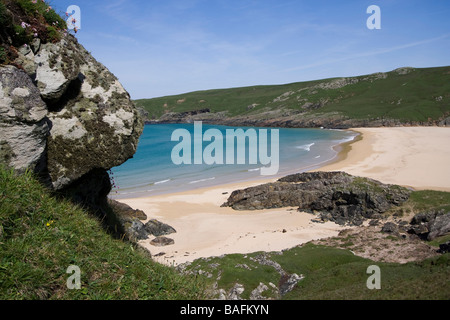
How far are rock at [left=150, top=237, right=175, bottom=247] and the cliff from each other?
11.9 meters

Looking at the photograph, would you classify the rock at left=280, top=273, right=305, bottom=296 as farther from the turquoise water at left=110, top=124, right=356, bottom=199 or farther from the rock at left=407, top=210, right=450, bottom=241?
the turquoise water at left=110, top=124, right=356, bottom=199

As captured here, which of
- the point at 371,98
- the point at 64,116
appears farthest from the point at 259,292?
the point at 371,98

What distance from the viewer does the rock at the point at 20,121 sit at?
7234 millimetres

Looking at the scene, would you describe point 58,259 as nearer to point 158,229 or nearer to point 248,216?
point 158,229

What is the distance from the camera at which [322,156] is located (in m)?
60.9

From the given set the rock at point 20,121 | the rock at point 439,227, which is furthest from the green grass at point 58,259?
the rock at point 439,227

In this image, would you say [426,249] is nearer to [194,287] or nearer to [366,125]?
[194,287]

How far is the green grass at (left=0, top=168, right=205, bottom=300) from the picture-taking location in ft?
16.7

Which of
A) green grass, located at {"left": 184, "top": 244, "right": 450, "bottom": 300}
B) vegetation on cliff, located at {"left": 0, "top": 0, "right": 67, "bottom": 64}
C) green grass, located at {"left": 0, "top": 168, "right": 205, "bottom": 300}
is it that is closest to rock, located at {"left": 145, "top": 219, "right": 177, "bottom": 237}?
green grass, located at {"left": 184, "top": 244, "right": 450, "bottom": 300}

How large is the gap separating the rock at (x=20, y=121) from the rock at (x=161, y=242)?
14.9 m

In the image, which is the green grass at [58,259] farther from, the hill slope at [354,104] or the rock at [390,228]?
the hill slope at [354,104]

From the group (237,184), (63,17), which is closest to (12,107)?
(63,17)
